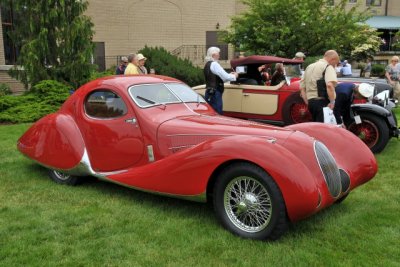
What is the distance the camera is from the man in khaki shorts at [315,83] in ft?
21.8

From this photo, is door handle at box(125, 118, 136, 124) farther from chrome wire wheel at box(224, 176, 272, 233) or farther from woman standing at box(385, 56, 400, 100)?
woman standing at box(385, 56, 400, 100)

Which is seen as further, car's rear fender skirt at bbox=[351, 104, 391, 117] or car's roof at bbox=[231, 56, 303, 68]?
car's roof at bbox=[231, 56, 303, 68]

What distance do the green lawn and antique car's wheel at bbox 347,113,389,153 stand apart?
186 centimetres

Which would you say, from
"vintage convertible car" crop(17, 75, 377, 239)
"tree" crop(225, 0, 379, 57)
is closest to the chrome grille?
"vintage convertible car" crop(17, 75, 377, 239)

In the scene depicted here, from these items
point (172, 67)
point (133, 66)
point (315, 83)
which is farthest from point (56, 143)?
point (172, 67)

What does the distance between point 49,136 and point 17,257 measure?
2421 mm

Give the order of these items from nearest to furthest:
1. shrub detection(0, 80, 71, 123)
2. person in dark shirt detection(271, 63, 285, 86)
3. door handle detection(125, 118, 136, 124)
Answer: door handle detection(125, 118, 136, 124) < person in dark shirt detection(271, 63, 285, 86) < shrub detection(0, 80, 71, 123)

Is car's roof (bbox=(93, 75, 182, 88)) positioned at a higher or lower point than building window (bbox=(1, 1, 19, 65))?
lower

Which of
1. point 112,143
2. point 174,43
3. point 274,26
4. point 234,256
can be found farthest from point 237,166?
point 174,43

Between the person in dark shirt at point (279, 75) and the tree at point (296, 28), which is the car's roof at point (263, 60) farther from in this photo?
the tree at point (296, 28)

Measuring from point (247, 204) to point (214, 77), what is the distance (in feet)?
14.7

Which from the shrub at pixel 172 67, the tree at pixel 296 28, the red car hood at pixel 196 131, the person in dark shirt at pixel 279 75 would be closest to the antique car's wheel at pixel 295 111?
the person in dark shirt at pixel 279 75

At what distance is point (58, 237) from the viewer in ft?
13.6

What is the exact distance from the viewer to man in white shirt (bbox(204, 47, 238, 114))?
→ 8.05 m
